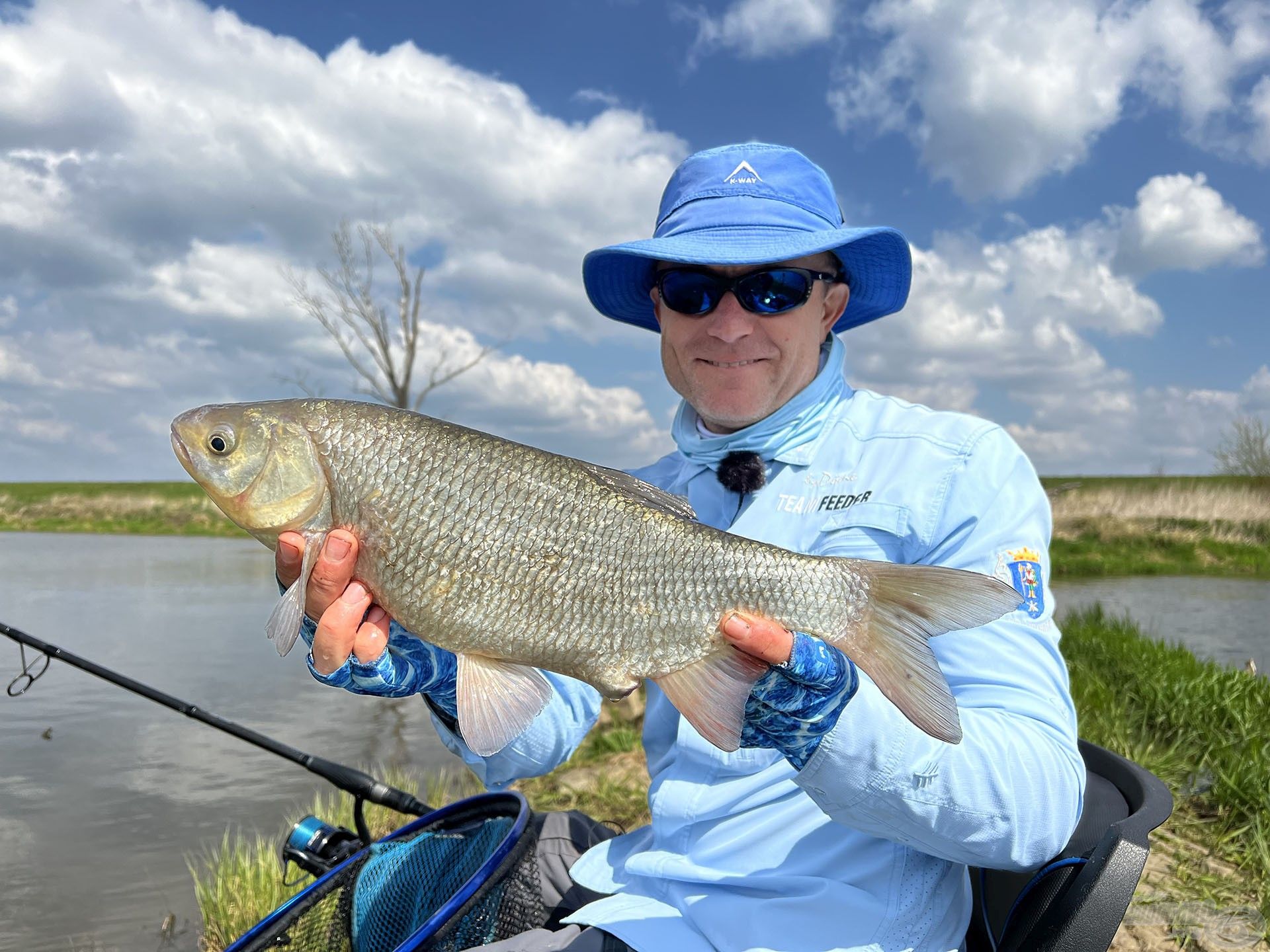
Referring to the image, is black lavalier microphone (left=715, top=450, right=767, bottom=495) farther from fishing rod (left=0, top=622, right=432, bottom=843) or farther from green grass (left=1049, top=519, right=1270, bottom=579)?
green grass (left=1049, top=519, right=1270, bottom=579)

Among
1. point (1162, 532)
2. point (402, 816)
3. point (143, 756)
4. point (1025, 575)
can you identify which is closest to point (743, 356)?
point (1025, 575)

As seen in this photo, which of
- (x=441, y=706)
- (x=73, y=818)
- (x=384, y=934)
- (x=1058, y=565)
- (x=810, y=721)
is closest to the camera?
(x=810, y=721)

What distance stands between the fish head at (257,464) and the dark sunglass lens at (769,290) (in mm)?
1277

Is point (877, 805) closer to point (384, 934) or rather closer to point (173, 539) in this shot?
point (384, 934)

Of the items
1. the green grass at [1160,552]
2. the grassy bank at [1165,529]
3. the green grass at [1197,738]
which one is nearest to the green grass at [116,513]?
the grassy bank at [1165,529]

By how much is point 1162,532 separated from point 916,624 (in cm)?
2564

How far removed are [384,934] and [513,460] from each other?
1.63 m

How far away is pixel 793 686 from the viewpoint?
175cm

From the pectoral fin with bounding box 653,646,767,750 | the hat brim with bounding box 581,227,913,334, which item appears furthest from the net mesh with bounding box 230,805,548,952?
the hat brim with bounding box 581,227,913,334

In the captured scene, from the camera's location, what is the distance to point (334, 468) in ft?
6.64

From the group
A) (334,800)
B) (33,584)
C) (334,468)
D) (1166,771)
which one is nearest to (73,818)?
(334,800)

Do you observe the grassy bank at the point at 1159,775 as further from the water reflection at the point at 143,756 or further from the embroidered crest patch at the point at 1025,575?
the embroidered crest patch at the point at 1025,575

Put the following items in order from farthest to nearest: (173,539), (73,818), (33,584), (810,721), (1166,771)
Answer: (173,539) < (33,584) < (73,818) < (1166,771) < (810,721)

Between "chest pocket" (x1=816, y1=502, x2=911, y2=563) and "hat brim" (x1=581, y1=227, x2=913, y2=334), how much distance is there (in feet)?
2.46
